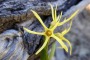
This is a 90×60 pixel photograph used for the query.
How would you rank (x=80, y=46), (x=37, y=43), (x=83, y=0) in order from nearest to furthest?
(x=37, y=43) < (x=83, y=0) < (x=80, y=46)

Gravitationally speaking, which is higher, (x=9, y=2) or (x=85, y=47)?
(x=9, y=2)

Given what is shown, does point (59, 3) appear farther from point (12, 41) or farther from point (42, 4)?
point (12, 41)

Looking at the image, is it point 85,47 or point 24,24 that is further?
point 85,47

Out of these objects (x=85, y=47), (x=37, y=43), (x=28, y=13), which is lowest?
(x=85, y=47)

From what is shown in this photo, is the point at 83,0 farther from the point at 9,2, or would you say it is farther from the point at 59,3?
the point at 9,2

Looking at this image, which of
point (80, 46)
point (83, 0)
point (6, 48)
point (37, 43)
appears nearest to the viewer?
point (6, 48)

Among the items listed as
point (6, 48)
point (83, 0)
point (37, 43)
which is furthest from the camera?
point (83, 0)

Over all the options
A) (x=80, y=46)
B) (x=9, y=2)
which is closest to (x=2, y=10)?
(x=9, y=2)

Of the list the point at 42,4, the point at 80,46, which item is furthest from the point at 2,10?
the point at 80,46

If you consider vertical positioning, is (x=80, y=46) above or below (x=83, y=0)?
below
